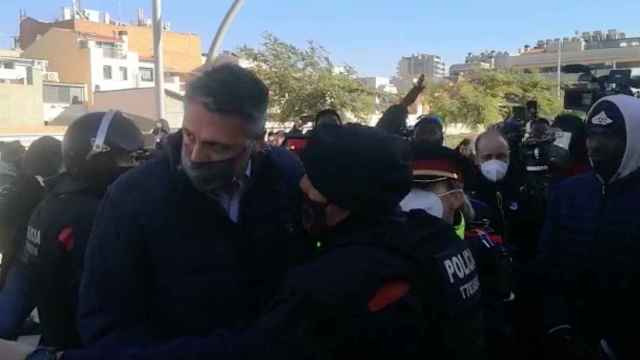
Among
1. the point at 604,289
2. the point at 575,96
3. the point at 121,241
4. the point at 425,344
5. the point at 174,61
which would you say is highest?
the point at 174,61

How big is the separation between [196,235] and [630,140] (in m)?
1.96

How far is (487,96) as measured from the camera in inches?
1592

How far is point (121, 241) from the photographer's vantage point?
1771 mm

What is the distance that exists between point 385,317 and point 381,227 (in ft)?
0.76

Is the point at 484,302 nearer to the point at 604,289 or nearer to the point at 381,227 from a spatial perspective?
the point at 604,289

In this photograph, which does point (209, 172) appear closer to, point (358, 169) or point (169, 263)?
point (169, 263)

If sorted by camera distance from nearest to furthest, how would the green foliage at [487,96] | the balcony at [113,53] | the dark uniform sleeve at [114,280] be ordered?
the dark uniform sleeve at [114,280] < the green foliage at [487,96] < the balcony at [113,53]

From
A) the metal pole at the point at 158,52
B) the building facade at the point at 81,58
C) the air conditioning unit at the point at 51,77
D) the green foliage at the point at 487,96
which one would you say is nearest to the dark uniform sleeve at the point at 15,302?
the metal pole at the point at 158,52

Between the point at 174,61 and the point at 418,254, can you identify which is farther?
the point at 174,61

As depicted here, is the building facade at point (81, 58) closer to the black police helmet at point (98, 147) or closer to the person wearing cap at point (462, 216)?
the black police helmet at point (98, 147)

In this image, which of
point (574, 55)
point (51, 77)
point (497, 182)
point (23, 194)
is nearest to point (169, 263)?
point (23, 194)

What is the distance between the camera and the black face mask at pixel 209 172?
1856 mm

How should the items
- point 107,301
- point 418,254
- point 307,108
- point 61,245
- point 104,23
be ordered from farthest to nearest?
point 104,23 → point 307,108 → point 61,245 → point 107,301 → point 418,254

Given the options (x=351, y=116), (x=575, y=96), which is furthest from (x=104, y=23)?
(x=575, y=96)
